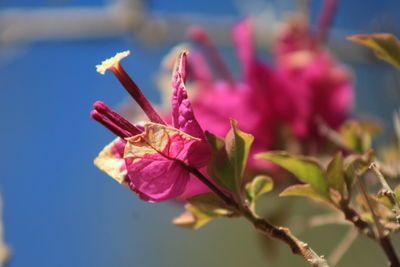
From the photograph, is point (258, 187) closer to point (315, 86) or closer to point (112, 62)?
point (112, 62)

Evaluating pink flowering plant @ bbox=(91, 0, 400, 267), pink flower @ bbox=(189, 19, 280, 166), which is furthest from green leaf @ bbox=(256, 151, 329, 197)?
pink flower @ bbox=(189, 19, 280, 166)

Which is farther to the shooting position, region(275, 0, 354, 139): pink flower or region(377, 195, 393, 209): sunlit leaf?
region(275, 0, 354, 139): pink flower

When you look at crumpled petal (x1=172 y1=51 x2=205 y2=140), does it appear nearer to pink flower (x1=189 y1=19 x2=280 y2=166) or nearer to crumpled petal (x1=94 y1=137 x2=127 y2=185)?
crumpled petal (x1=94 y1=137 x2=127 y2=185)

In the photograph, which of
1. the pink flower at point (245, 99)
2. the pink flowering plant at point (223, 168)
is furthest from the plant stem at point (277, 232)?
the pink flower at point (245, 99)

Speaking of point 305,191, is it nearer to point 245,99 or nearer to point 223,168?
point 223,168

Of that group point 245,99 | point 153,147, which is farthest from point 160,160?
point 245,99

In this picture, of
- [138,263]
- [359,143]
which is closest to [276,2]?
[138,263]

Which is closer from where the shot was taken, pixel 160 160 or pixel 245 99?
pixel 160 160
